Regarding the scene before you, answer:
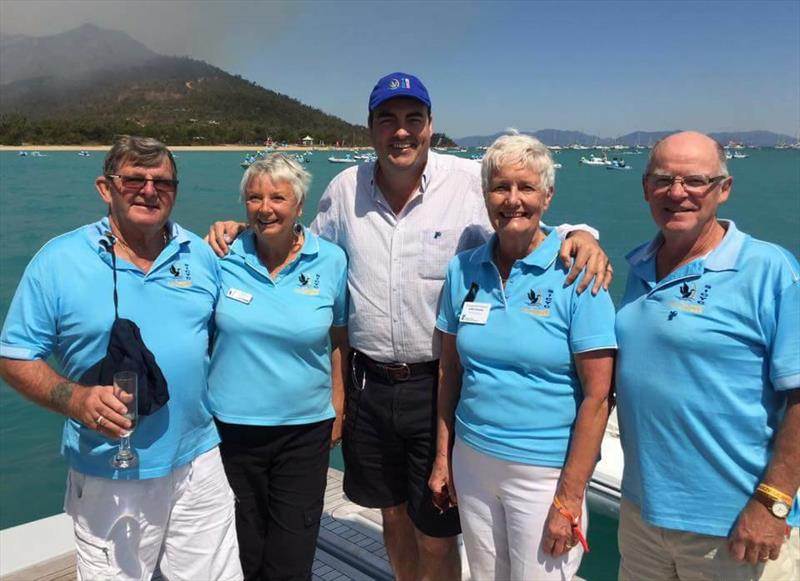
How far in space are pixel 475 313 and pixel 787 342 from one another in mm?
1075

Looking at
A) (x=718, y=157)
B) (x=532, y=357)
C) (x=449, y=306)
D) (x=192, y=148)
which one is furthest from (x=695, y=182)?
(x=192, y=148)

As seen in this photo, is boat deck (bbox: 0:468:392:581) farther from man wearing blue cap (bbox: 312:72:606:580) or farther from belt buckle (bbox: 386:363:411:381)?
belt buckle (bbox: 386:363:411:381)

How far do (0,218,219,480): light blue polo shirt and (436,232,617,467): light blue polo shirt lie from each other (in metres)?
1.14

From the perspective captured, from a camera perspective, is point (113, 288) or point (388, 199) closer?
point (113, 288)

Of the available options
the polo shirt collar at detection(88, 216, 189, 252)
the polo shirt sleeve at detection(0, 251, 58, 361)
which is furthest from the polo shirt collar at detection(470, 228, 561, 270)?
the polo shirt sleeve at detection(0, 251, 58, 361)

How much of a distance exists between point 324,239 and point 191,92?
165 metres

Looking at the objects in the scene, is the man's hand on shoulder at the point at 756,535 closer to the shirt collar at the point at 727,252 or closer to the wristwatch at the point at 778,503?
the wristwatch at the point at 778,503

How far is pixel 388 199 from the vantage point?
3076mm

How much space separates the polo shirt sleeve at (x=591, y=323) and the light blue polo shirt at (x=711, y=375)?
0.07 m

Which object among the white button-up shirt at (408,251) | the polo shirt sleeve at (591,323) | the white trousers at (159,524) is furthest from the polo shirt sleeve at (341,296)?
the polo shirt sleeve at (591,323)

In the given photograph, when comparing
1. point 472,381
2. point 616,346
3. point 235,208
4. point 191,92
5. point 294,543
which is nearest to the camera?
point 616,346

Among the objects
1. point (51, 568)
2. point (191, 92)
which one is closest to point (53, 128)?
point (191, 92)

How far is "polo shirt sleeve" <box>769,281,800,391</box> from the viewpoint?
1965 mm

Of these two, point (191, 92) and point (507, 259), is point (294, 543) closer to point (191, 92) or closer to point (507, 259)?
point (507, 259)
